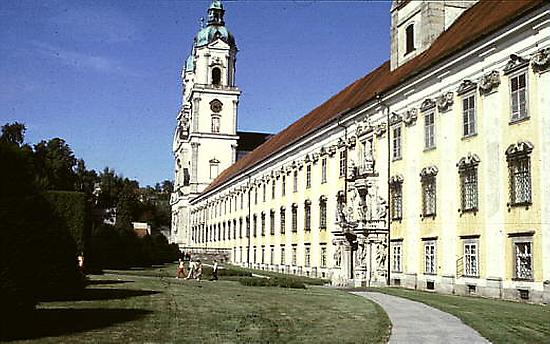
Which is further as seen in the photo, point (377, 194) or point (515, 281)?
point (377, 194)

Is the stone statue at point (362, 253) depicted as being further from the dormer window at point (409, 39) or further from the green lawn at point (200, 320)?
the green lawn at point (200, 320)

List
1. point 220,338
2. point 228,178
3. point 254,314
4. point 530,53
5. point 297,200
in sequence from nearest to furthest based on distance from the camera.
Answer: point 220,338 → point 254,314 → point 530,53 → point 297,200 → point 228,178

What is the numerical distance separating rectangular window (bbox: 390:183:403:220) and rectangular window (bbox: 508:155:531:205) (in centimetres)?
941

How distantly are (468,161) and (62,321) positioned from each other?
1891cm

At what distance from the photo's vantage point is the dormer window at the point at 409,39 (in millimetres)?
39281

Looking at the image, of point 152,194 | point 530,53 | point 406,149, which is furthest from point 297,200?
point 152,194

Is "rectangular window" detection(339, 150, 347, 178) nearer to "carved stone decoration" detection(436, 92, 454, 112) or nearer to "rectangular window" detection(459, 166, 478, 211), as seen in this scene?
"carved stone decoration" detection(436, 92, 454, 112)

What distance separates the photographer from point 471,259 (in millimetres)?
27359

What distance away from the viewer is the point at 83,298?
18625 mm

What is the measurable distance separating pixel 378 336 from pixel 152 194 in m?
162

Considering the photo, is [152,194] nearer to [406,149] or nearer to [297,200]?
[297,200]

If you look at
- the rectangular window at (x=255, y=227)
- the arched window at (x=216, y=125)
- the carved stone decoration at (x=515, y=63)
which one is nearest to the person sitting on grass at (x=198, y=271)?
the carved stone decoration at (x=515, y=63)

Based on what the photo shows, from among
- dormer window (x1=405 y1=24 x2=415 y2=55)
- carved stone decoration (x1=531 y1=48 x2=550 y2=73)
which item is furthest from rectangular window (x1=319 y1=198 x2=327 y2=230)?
carved stone decoration (x1=531 y1=48 x2=550 y2=73)

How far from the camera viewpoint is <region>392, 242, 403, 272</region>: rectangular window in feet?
110
